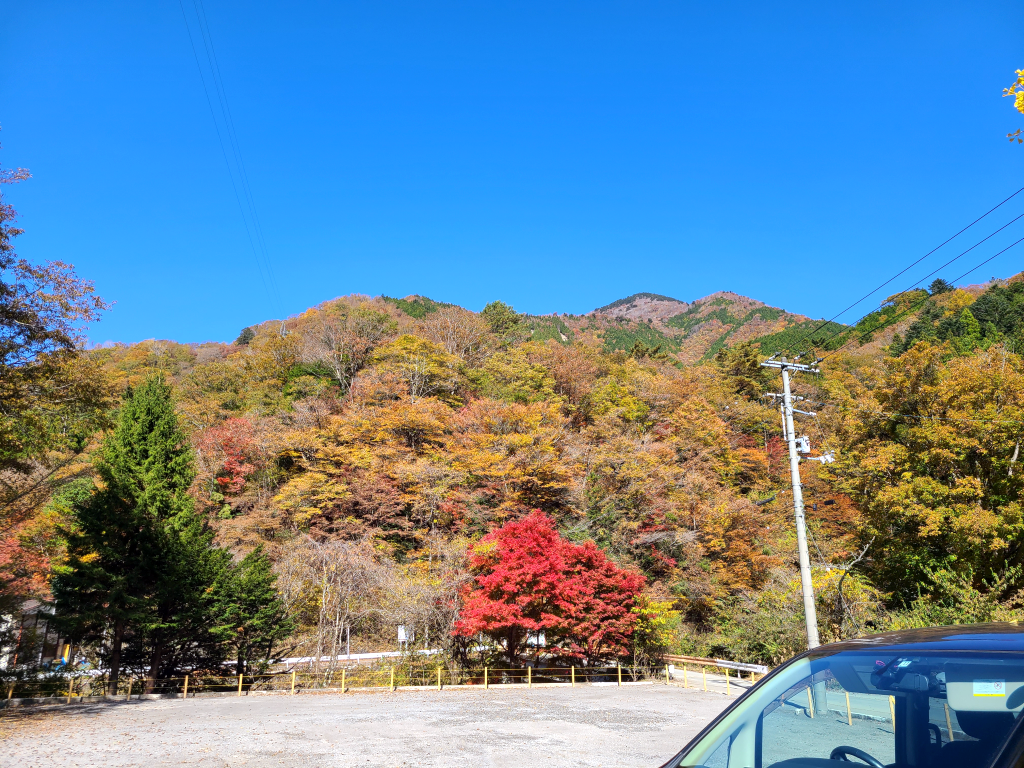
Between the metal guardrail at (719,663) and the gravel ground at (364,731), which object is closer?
the gravel ground at (364,731)

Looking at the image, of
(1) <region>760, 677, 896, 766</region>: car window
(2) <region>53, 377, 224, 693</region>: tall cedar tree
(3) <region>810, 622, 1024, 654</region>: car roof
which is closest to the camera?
(3) <region>810, 622, 1024, 654</region>: car roof

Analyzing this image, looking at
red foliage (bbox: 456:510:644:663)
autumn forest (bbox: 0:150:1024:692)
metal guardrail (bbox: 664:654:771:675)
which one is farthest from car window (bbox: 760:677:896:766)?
metal guardrail (bbox: 664:654:771:675)

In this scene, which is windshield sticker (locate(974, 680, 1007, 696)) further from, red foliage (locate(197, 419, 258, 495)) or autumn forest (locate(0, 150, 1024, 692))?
red foliage (locate(197, 419, 258, 495))

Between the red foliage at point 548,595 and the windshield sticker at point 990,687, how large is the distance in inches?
697

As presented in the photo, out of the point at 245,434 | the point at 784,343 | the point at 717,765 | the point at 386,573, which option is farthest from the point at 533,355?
the point at 717,765

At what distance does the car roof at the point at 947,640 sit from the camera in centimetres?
177

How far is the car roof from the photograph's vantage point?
5.80 ft

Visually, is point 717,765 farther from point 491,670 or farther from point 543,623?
point 491,670

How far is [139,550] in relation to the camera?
1908 centimetres

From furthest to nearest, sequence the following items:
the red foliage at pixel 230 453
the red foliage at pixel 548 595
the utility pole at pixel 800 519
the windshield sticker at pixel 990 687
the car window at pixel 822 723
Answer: the red foliage at pixel 230 453 < the red foliage at pixel 548 595 < the utility pole at pixel 800 519 < the car window at pixel 822 723 < the windshield sticker at pixel 990 687

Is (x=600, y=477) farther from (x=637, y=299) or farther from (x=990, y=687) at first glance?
(x=637, y=299)

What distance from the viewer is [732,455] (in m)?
35.1

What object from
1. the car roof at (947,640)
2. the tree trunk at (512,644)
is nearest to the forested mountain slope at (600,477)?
the tree trunk at (512,644)

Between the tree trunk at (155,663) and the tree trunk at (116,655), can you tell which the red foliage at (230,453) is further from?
the tree trunk at (116,655)
